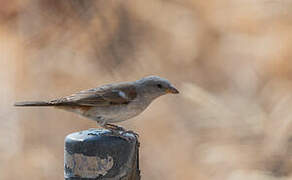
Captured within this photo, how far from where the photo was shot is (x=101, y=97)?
153cm

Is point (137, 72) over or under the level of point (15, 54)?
under

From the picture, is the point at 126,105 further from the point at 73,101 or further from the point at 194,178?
the point at 194,178

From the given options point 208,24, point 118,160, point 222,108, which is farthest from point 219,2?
point 118,160

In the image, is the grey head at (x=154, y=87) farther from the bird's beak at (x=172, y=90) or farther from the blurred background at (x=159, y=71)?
the blurred background at (x=159, y=71)

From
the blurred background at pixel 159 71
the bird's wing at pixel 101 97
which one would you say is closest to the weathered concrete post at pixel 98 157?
the bird's wing at pixel 101 97

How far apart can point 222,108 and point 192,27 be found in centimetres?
42

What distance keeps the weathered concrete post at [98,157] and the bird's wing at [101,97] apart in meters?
0.15

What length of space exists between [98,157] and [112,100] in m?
0.23

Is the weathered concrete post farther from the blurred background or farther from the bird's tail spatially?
the blurred background

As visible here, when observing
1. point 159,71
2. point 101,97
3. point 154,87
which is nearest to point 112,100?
point 101,97

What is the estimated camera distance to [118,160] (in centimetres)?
137

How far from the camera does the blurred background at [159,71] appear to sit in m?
2.63

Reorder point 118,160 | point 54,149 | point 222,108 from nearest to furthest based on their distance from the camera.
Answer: point 118,160, point 222,108, point 54,149

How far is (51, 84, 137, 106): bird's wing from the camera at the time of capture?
59.9 inches
